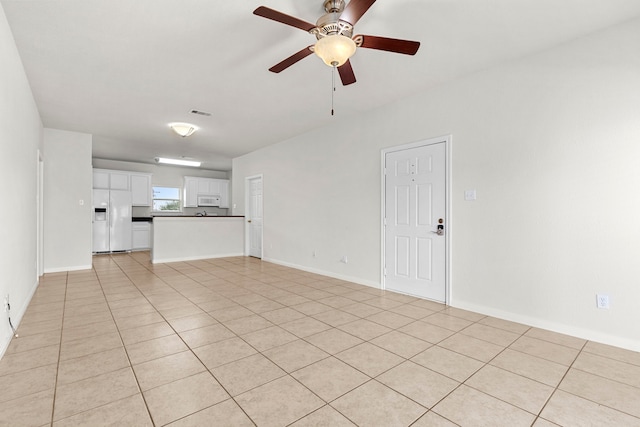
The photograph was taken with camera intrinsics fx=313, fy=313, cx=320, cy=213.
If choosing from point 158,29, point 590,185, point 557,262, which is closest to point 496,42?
point 590,185

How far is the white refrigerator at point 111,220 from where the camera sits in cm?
799

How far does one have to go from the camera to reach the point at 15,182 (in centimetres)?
298

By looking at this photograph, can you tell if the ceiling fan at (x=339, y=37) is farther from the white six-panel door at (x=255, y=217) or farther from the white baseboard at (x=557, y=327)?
the white six-panel door at (x=255, y=217)

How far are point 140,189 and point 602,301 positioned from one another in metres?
9.85

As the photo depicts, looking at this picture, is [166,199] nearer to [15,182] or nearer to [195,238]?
[195,238]

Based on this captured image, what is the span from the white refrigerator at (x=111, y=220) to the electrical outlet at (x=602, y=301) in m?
9.44

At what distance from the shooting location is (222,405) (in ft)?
5.91

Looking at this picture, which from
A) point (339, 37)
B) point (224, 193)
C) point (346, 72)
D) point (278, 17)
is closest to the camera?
point (278, 17)

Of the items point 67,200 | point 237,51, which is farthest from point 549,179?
point 67,200

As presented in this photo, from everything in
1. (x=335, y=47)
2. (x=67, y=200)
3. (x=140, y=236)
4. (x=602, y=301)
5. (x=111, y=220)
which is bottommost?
(x=602, y=301)

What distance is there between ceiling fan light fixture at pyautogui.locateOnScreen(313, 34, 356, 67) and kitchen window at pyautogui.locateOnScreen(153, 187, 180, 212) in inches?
352

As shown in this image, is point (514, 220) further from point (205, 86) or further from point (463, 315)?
point (205, 86)

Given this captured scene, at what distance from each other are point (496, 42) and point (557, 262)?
83.6 inches

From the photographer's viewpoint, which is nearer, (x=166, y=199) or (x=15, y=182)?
(x=15, y=182)
